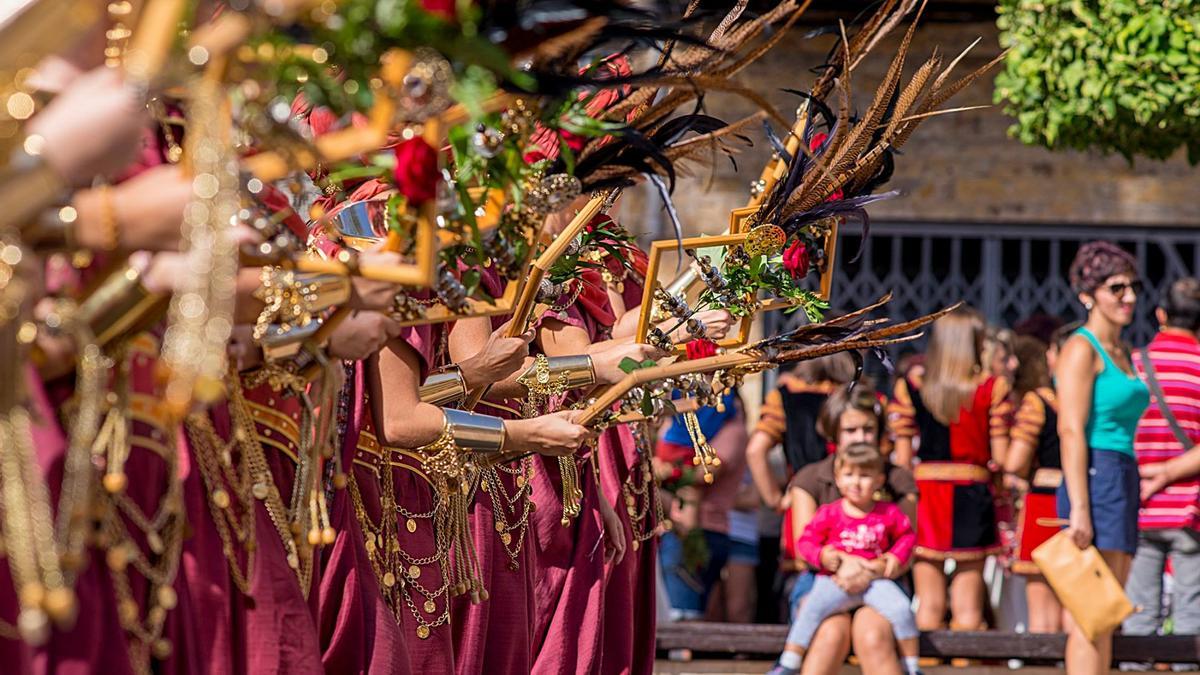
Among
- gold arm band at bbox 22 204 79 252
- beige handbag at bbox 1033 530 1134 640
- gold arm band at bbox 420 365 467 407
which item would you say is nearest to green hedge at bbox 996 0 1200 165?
beige handbag at bbox 1033 530 1134 640

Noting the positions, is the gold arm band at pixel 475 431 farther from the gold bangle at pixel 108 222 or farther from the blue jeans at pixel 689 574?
the blue jeans at pixel 689 574

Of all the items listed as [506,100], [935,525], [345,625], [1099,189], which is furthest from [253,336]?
[1099,189]

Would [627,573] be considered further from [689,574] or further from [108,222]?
[689,574]

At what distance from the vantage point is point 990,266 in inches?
504

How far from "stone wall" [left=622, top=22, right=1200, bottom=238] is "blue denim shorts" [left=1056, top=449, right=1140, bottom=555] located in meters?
5.25

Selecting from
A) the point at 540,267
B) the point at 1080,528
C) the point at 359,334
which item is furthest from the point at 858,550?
the point at 359,334

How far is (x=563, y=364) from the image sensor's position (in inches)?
186

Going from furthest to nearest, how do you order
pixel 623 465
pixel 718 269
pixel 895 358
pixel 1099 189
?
1. pixel 1099 189
2. pixel 895 358
3. pixel 623 465
4. pixel 718 269

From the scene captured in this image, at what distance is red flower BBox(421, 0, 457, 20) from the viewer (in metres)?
2.62

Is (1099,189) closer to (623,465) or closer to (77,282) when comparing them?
(623,465)

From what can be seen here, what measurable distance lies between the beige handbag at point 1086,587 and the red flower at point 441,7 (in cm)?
536

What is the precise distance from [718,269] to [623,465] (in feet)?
4.49

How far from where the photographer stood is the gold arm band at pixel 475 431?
13.3 ft

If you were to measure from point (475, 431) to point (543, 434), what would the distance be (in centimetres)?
21
